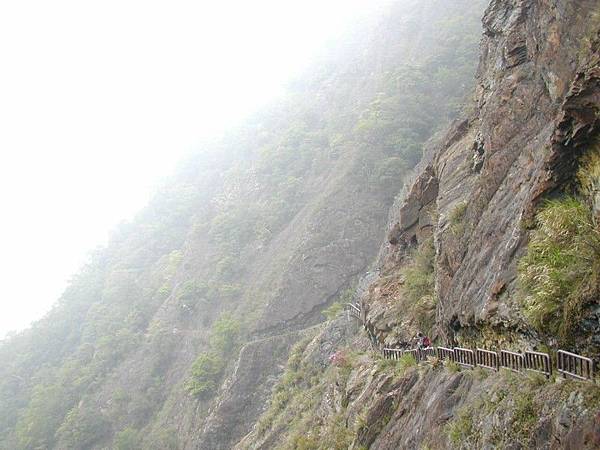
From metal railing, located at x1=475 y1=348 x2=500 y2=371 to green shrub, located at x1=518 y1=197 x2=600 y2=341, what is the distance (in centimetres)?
120

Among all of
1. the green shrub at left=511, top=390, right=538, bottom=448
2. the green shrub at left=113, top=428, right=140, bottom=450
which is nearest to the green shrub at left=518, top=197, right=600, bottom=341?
the green shrub at left=511, top=390, right=538, bottom=448

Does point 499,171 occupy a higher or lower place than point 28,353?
higher

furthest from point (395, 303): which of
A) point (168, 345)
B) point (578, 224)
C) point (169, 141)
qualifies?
point (169, 141)

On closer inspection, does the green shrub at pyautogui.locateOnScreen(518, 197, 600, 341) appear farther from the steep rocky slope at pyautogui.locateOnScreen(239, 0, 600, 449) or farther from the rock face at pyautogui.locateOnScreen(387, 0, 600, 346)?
the rock face at pyautogui.locateOnScreen(387, 0, 600, 346)

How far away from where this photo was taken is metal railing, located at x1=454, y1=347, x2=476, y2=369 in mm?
10906

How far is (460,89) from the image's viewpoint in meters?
55.1

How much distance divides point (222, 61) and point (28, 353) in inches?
3266

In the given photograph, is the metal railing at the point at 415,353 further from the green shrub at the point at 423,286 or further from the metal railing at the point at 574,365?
the metal railing at the point at 574,365

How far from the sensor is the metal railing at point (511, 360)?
8.94 meters

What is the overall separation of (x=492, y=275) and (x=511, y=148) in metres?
3.69

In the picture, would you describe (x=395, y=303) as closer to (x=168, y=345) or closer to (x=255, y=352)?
(x=255, y=352)

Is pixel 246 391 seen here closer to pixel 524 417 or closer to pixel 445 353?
pixel 445 353

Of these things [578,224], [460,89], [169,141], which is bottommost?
[460,89]

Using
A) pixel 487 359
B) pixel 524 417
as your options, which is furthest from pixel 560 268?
pixel 487 359
